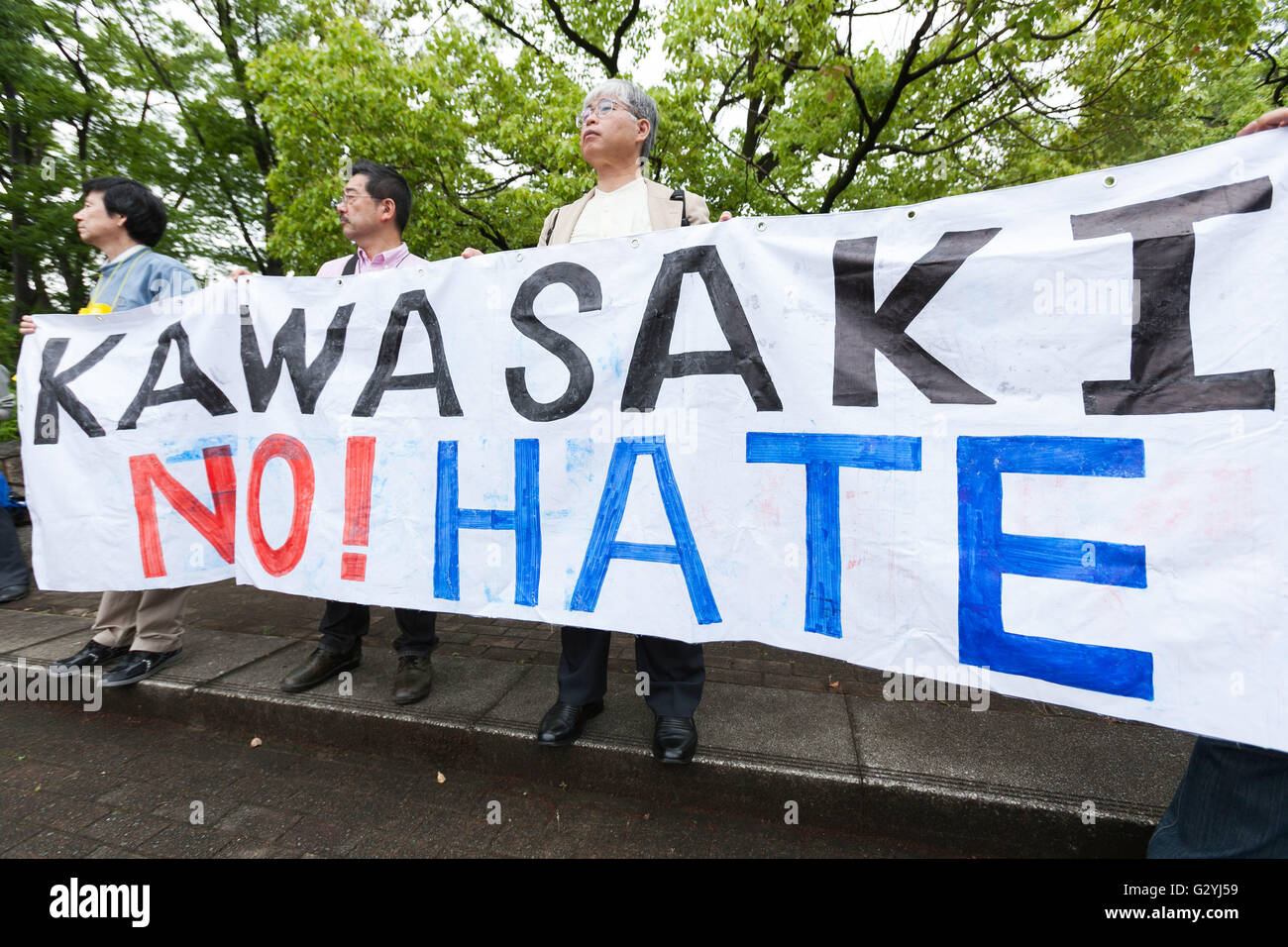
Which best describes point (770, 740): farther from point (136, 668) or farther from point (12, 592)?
point (12, 592)

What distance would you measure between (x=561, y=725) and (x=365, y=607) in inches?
49.4

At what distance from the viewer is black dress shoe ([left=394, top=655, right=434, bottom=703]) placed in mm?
2662

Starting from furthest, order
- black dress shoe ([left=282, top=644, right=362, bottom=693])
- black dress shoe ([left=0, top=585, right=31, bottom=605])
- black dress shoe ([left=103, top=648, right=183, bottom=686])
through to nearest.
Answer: black dress shoe ([left=0, top=585, right=31, bottom=605]), black dress shoe ([left=103, top=648, right=183, bottom=686]), black dress shoe ([left=282, top=644, right=362, bottom=693])

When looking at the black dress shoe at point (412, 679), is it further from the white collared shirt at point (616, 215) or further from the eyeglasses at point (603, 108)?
the eyeglasses at point (603, 108)

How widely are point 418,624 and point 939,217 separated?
8.27 feet

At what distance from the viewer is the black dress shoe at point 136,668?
288 cm

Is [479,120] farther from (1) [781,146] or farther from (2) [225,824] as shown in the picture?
(2) [225,824]

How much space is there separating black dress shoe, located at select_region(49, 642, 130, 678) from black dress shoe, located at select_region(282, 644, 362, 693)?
0.96 metres

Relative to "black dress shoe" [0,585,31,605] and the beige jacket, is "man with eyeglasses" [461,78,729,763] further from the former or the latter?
"black dress shoe" [0,585,31,605]

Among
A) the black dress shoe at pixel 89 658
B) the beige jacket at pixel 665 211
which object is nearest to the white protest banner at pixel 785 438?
the beige jacket at pixel 665 211

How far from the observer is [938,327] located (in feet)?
6.20

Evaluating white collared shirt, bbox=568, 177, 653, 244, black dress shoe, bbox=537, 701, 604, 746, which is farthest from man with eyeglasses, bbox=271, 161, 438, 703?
white collared shirt, bbox=568, 177, 653, 244

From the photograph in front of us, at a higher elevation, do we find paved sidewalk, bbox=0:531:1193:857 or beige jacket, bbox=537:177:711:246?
beige jacket, bbox=537:177:711:246
